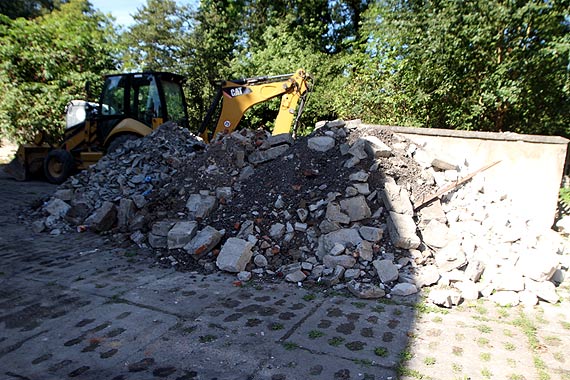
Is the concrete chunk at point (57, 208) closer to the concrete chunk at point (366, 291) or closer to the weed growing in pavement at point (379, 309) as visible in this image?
the concrete chunk at point (366, 291)

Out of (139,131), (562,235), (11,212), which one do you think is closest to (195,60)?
(139,131)

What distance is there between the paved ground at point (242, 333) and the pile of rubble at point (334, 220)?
36 centimetres

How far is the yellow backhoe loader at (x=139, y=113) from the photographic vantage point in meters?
8.47

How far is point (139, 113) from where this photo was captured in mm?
9203

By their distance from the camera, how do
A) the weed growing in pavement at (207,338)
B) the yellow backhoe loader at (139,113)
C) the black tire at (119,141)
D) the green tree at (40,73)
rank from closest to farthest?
1. the weed growing in pavement at (207,338)
2. the yellow backhoe loader at (139,113)
3. the black tire at (119,141)
4. the green tree at (40,73)

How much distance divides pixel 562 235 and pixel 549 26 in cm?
361

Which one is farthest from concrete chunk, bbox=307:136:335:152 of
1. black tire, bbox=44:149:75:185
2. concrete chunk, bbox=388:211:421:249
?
black tire, bbox=44:149:75:185

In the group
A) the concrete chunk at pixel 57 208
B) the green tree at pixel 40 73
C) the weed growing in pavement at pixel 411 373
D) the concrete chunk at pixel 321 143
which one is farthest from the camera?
the green tree at pixel 40 73

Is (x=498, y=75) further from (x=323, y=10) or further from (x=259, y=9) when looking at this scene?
(x=259, y=9)

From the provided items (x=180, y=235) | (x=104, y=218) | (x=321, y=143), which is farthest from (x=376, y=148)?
(x=104, y=218)

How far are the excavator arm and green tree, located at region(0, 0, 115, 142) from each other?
24.0 feet

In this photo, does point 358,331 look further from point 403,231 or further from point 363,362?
point 403,231

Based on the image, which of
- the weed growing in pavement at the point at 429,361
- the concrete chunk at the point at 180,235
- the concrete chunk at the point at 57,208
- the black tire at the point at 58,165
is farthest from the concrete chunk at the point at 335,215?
the black tire at the point at 58,165

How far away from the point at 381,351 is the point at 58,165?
32.8ft
